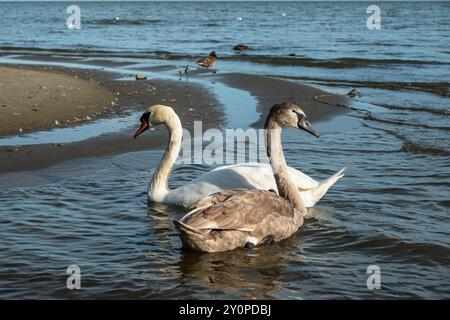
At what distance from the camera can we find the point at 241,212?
6.34 metres

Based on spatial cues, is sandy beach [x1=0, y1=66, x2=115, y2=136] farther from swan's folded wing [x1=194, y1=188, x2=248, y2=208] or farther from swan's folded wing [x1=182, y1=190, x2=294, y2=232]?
swan's folded wing [x1=182, y1=190, x2=294, y2=232]

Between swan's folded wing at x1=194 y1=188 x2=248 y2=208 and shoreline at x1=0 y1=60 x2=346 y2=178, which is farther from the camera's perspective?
shoreline at x1=0 y1=60 x2=346 y2=178

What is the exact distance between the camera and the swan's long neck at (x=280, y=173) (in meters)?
7.27

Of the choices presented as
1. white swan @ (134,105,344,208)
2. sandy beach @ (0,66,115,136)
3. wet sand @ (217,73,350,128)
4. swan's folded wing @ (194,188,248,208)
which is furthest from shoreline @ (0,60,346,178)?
swan's folded wing @ (194,188,248,208)

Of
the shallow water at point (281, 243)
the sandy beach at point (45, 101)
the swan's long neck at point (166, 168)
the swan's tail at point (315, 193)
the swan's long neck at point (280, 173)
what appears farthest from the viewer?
the sandy beach at point (45, 101)

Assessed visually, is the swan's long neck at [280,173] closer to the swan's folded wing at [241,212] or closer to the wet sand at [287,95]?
the swan's folded wing at [241,212]

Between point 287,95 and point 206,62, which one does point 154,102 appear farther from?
point 206,62

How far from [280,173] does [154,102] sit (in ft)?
26.3

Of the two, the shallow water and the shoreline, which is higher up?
the shoreline

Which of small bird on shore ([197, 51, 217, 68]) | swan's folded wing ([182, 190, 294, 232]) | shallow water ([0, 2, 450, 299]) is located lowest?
shallow water ([0, 2, 450, 299])

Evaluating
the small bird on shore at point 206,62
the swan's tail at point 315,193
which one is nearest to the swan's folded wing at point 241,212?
the swan's tail at point 315,193

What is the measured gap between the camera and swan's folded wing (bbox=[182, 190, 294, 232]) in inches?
239

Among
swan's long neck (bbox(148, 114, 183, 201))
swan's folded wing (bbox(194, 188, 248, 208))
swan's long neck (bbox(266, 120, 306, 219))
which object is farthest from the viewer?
swan's long neck (bbox(148, 114, 183, 201))
